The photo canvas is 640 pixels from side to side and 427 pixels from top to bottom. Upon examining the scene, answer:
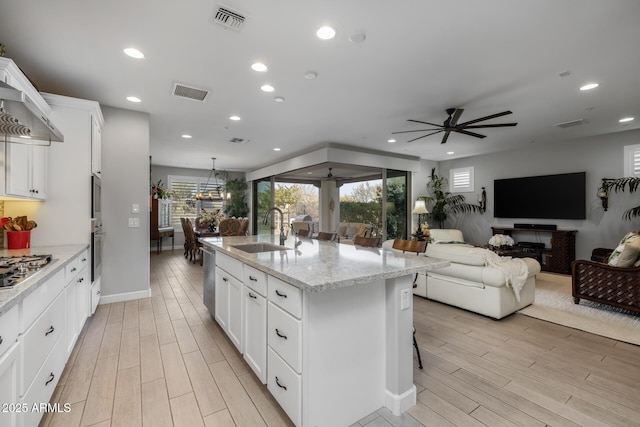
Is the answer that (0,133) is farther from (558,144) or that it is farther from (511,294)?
(558,144)

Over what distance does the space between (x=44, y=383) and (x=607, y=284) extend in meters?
5.55

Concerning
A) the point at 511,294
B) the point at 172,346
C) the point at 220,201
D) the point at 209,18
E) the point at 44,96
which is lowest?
the point at 172,346

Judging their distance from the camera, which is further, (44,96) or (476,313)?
(476,313)

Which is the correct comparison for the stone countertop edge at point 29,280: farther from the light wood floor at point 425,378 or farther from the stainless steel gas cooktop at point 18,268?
the light wood floor at point 425,378

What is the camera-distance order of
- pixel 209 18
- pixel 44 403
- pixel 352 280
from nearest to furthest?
pixel 352 280 → pixel 44 403 → pixel 209 18

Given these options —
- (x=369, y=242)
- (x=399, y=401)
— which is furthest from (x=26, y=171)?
(x=399, y=401)

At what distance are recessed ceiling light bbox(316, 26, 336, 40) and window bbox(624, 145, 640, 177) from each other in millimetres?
6511

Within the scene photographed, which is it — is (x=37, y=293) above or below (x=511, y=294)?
above

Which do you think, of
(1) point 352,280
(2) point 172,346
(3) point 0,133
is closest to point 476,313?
(1) point 352,280

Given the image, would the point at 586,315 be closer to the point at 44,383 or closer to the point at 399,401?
the point at 399,401

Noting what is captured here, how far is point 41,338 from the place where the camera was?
1.64 m

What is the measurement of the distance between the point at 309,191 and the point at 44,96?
350 inches

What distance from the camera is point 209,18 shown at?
7.26ft

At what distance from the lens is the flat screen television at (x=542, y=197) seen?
6059 millimetres
